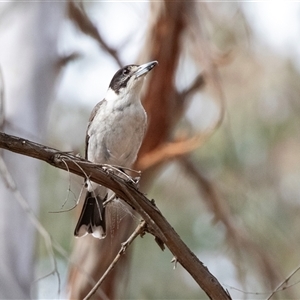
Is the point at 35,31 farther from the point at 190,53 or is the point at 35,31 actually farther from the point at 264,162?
the point at 264,162

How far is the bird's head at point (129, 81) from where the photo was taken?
3.33m

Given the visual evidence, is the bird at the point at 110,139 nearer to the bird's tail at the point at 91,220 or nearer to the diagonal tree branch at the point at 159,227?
the bird's tail at the point at 91,220

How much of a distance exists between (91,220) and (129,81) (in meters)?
0.72

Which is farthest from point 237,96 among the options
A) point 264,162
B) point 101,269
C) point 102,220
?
point 102,220

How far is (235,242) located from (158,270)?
38.4 inches

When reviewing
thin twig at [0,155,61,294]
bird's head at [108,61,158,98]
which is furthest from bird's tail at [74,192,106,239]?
bird's head at [108,61,158,98]

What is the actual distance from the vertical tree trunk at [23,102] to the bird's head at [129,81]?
22.0 inches

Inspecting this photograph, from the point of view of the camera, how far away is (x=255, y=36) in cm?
551

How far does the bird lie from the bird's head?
0.02 m

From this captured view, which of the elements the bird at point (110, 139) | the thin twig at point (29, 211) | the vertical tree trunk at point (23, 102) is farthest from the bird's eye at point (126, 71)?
the thin twig at point (29, 211)

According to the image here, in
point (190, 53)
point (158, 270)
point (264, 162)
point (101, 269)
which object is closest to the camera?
point (101, 269)

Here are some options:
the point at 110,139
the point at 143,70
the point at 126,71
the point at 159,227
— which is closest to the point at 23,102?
the point at 126,71

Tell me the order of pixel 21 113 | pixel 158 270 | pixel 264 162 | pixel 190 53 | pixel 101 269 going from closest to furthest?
pixel 21 113 → pixel 101 269 → pixel 190 53 → pixel 158 270 → pixel 264 162

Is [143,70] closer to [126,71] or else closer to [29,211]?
[126,71]
